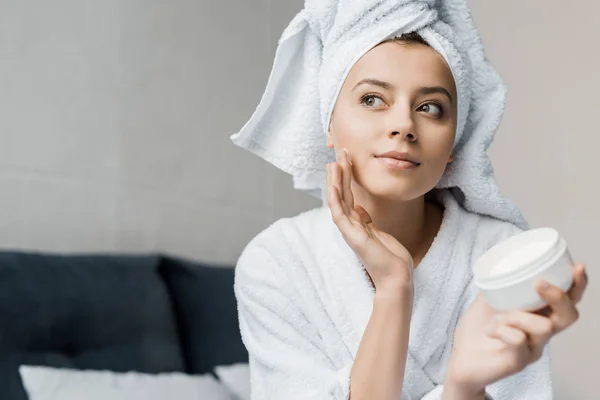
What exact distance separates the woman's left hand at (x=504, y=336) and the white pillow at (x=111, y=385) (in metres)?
0.99

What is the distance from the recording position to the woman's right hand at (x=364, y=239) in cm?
116

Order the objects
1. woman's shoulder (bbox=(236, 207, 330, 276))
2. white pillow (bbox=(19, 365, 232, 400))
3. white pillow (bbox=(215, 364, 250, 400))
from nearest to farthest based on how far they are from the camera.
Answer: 1. woman's shoulder (bbox=(236, 207, 330, 276))
2. white pillow (bbox=(19, 365, 232, 400))
3. white pillow (bbox=(215, 364, 250, 400))

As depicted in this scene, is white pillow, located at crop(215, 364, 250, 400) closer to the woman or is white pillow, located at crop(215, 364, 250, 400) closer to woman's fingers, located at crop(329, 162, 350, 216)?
the woman

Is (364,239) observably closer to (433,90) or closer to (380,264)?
(380,264)

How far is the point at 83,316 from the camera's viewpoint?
1951mm

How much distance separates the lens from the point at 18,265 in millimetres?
1890

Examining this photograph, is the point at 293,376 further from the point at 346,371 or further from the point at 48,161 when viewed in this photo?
the point at 48,161

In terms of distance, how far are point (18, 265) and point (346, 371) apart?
1.00 metres

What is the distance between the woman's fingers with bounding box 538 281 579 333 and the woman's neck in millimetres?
455

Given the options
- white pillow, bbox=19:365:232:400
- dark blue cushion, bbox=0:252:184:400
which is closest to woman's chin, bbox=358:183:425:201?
white pillow, bbox=19:365:232:400

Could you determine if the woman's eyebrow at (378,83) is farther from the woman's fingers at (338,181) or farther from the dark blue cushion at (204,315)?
the dark blue cushion at (204,315)

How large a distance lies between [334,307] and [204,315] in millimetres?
991

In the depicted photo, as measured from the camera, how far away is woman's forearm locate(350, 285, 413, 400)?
1.15m

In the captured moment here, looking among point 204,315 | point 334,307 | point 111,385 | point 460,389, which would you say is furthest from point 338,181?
point 204,315
